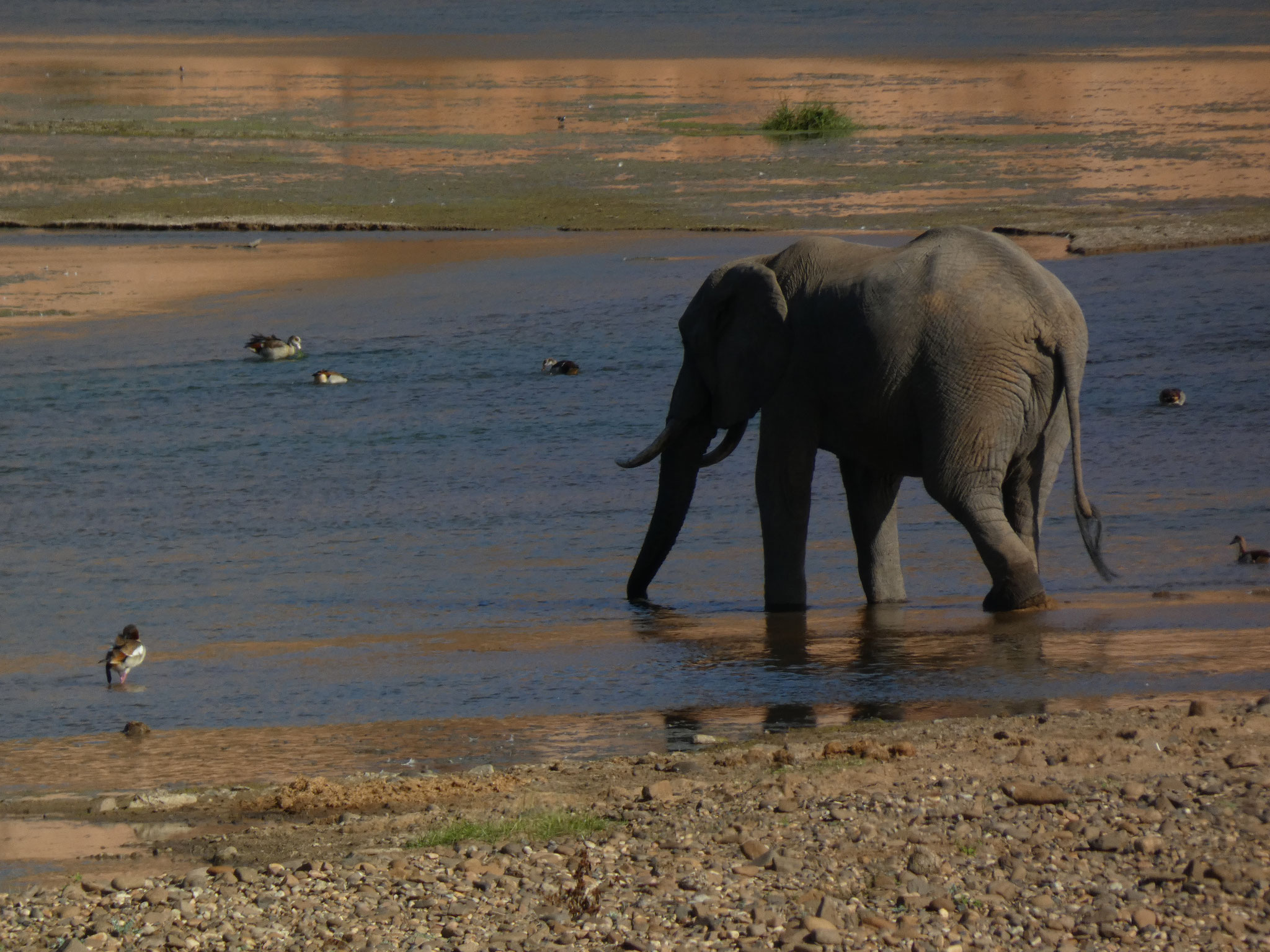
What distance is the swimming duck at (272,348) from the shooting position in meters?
18.5

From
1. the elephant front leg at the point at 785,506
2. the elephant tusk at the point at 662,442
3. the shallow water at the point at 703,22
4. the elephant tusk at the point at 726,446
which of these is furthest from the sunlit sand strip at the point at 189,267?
the shallow water at the point at 703,22

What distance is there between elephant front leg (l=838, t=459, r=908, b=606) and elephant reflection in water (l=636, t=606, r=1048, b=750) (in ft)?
0.46

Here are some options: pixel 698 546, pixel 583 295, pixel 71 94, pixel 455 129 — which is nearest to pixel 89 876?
pixel 698 546

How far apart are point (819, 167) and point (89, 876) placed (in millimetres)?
26191

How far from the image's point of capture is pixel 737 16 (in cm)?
7662

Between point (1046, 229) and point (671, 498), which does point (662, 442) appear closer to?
point (671, 498)

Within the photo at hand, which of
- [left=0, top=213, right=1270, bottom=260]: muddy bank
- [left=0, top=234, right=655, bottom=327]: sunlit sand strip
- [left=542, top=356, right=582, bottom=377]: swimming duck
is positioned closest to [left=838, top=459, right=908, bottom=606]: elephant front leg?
[left=542, top=356, right=582, bottom=377]: swimming duck

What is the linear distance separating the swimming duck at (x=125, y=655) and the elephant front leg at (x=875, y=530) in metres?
3.93

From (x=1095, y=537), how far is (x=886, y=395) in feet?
4.55

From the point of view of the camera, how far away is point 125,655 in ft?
31.5

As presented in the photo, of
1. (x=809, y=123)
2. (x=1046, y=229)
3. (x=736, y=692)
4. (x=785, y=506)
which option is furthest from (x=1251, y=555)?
(x=809, y=123)

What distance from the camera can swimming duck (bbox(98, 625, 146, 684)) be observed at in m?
9.59

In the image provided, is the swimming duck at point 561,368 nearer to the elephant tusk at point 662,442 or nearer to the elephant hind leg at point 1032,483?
the elephant tusk at point 662,442

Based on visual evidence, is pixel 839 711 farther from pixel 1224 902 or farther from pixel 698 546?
pixel 698 546
